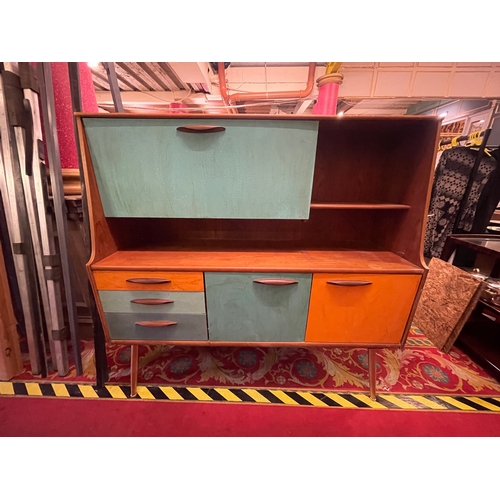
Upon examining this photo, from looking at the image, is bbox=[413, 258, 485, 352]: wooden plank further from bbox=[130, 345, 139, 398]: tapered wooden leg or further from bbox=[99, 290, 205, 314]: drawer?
bbox=[130, 345, 139, 398]: tapered wooden leg

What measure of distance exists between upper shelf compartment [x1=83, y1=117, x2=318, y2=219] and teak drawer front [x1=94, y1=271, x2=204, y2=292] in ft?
0.91

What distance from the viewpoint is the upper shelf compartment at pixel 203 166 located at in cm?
88

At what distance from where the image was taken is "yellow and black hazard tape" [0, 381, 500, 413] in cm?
116

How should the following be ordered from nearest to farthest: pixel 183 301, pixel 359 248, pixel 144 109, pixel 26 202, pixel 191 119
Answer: pixel 191 119
pixel 183 301
pixel 26 202
pixel 359 248
pixel 144 109

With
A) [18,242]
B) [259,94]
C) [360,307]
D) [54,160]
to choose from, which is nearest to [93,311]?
[18,242]

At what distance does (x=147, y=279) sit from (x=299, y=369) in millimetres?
1112

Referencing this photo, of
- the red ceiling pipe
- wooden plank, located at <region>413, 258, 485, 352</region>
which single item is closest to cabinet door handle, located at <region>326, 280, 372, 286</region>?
wooden plank, located at <region>413, 258, 485, 352</region>

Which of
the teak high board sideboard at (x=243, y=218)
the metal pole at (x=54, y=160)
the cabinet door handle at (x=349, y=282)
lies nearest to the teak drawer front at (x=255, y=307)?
the teak high board sideboard at (x=243, y=218)

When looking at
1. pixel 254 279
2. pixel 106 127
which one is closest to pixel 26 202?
pixel 106 127

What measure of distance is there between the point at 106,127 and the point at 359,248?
55.6 inches

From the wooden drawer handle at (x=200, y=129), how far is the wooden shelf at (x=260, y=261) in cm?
58

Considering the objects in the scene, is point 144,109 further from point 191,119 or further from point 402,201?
point 402,201

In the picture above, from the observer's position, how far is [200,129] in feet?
2.87

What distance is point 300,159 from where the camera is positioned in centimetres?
91
